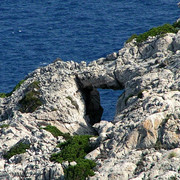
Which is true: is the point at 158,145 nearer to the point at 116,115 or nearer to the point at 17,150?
the point at 116,115

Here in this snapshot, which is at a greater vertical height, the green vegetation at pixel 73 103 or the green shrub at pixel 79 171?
the green vegetation at pixel 73 103

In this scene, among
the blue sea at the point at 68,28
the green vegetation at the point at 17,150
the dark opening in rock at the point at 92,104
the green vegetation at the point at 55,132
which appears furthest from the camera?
the blue sea at the point at 68,28

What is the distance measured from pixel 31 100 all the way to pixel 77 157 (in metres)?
19.5

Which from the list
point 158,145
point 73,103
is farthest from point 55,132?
point 158,145

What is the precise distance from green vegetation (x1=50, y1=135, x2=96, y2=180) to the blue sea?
46.8 meters

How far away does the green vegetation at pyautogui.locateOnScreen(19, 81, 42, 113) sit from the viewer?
68.9m

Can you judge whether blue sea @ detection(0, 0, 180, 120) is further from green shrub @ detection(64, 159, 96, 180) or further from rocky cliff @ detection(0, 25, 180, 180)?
green shrub @ detection(64, 159, 96, 180)

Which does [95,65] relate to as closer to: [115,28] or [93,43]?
[93,43]

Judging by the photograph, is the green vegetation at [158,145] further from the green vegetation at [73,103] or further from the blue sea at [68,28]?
the blue sea at [68,28]

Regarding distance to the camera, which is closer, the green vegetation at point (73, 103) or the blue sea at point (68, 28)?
the green vegetation at point (73, 103)

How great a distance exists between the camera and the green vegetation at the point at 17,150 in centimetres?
5691

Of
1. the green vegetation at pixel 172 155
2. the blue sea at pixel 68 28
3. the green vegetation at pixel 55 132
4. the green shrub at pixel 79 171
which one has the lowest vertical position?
the green shrub at pixel 79 171

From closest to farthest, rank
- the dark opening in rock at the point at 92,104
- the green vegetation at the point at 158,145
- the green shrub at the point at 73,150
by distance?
the green vegetation at the point at 158,145 → the green shrub at the point at 73,150 → the dark opening in rock at the point at 92,104

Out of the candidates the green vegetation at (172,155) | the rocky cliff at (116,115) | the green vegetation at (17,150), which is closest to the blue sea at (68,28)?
the rocky cliff at (116,115)
